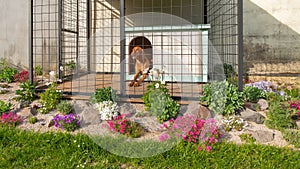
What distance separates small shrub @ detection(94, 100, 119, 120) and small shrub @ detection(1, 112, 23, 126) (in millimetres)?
1152

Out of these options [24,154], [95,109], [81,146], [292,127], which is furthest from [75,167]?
[292,127]

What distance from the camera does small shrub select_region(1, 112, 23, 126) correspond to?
138 inches

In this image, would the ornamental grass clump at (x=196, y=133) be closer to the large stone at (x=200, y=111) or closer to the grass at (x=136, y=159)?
the grass at (x=136, y=159)

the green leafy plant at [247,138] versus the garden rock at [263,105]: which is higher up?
the garden rock at [263,105]

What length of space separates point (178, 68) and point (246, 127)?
2.32m

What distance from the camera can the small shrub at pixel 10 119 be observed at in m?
3.51

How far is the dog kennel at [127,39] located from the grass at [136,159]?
2219 millimetres

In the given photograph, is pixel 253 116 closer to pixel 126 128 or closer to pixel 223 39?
pixel 126 128

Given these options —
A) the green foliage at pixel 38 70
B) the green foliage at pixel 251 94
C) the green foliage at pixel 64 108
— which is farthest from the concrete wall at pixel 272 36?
the green foliage at pixel 38 70

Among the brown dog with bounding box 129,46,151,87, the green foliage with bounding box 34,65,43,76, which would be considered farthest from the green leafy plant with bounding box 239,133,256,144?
the green foliage with bounding box 34,65,43,76

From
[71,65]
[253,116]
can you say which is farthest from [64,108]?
[71,65]

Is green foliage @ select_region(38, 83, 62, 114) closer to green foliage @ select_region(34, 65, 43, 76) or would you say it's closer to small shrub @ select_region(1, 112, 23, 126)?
small shrub @ select_region(1, 112, 23, 126)

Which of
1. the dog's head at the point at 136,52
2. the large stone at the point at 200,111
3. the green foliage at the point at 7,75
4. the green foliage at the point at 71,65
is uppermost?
the dog's head at the point at 136,52

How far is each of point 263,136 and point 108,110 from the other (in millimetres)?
2161
